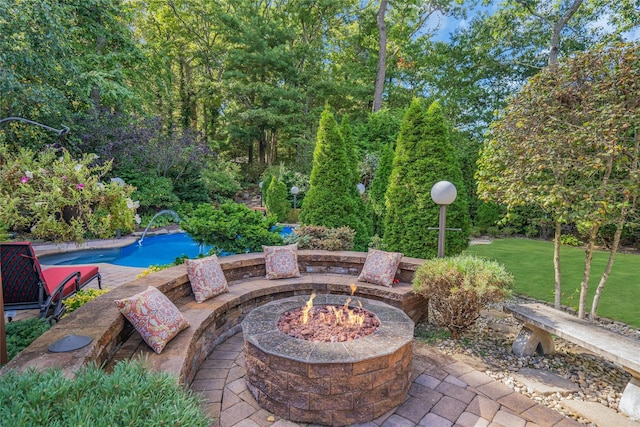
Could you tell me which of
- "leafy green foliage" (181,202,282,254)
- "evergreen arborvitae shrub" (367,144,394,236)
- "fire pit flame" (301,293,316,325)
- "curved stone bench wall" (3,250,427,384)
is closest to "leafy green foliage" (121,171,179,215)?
"leafy green foliage" (181,202,282,254)

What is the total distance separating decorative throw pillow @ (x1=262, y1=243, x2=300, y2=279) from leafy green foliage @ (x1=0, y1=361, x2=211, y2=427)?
9.63 feet

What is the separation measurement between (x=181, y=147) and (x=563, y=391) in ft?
44.7

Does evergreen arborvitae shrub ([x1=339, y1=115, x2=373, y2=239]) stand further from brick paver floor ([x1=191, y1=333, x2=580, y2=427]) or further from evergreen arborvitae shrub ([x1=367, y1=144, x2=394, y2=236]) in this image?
brick paver floor ([x1=191, y1=333, x2=580, y2=427])

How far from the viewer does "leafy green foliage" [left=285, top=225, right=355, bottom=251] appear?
5664 millimetres

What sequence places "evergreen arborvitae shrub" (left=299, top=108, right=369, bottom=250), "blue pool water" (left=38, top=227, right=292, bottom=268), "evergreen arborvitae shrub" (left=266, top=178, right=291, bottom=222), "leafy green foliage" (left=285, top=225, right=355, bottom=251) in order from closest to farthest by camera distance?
"leafy green foliage" (left=285, top=225, right=355, bottom=251) → "evergreen arborvitae shrub" (left=299, top=108, right=369, bottom=250) → "blue pool water" (left=38, top=227, right=292, bottom=268) → "evergreen arborvitae shrub" (left=266, top=178, right=291, bottom=222)

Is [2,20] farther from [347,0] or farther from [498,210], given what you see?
[347,0]

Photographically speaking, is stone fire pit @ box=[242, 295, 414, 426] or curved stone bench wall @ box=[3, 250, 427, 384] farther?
stone fire pit @ box=[242, 295, 414, 426]

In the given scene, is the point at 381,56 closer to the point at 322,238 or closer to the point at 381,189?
the point at 381,189

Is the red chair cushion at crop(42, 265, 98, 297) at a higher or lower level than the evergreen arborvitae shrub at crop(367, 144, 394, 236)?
lower

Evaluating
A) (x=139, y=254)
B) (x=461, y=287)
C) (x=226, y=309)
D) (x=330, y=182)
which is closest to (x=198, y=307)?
(x=226, y=309)

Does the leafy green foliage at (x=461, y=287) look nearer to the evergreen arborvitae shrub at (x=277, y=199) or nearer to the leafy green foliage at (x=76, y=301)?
the leafy green foliage at (x=76, y=301)

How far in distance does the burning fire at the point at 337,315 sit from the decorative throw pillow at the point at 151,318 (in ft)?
4.10

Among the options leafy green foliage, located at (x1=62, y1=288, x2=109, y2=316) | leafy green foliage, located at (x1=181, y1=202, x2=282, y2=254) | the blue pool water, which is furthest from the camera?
the blue pool water

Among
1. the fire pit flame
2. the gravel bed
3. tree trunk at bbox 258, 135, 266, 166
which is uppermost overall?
tree trunk at bbox 258, 135, 266, 166
